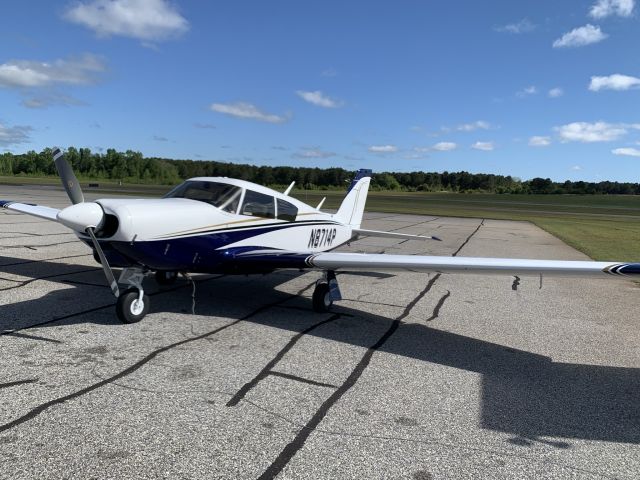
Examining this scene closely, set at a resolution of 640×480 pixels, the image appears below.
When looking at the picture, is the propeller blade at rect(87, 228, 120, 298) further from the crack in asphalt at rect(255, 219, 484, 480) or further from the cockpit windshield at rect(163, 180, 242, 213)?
the crack in asphalt at rect(255, 219, 484, 480)

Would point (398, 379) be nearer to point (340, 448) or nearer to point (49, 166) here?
point (340, 448)

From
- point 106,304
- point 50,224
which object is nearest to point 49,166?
point 50,224

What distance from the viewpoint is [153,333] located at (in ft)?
20.9

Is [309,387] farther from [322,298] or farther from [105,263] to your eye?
[105,263]

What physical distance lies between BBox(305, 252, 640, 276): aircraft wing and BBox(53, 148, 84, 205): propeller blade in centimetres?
400

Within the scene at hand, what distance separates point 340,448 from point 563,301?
300 inches

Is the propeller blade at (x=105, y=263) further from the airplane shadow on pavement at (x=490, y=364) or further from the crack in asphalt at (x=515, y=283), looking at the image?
the crack in asphalt at (x=515, y=283)

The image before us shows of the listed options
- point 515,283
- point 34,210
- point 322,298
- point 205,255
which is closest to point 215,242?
point 205,255

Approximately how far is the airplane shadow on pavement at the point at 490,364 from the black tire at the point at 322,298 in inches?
6.3

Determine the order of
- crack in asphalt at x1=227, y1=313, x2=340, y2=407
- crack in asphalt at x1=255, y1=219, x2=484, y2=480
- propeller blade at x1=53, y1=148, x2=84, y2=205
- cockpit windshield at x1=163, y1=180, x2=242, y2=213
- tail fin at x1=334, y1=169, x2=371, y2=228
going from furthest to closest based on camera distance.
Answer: tail fin at x1=334, y1=169, x2=371, y2=228 < propeller blade at x1=53, y1=148, x2=84, y2=205 < cockpit windshield at x1=163, y1=180, x2=242, y2=213 < crack in asphalt at x1=227, y1=313, x2=340, y2=407 < crack in asphalt at x1=255, y1=219, x2=484, y2=480

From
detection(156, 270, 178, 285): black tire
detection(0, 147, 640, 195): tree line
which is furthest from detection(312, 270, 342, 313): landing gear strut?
detection(0, 147, 640, 195): tree line

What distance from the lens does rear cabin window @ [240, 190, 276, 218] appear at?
26.1ft

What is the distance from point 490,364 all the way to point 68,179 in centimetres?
731

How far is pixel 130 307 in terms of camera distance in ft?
21.9
